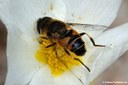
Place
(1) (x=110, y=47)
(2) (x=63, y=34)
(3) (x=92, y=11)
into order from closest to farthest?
(2) (x=63, y=34)
(1) (x=110, y=47)
(3) (x=92, y=11)

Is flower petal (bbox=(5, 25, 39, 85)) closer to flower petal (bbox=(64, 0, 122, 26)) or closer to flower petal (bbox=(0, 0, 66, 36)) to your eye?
flower petal (bbox=(0, 0, 66, 36))

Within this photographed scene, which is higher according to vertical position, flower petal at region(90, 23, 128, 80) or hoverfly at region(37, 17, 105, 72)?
hoverfly at region(37, 17, 105, 72)

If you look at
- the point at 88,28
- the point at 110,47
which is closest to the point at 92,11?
the point at 88,28

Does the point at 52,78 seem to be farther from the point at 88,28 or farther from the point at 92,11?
the point at 92,11

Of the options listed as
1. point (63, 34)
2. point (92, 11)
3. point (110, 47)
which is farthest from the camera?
point (92, 11)

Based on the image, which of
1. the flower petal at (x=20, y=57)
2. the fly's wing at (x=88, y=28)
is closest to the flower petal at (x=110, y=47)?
the fly's wing at (x=88, y=28)

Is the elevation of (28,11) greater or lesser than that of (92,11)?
greater

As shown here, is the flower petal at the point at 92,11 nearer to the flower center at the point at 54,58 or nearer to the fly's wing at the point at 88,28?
the fly's wing at the point at 88,28

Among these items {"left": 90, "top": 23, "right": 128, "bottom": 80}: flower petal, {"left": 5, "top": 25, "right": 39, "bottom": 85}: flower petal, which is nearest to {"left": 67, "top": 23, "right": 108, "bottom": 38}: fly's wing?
{"left": 90, "top": 23, "right": 128, "bottom": 80}: flower petal
